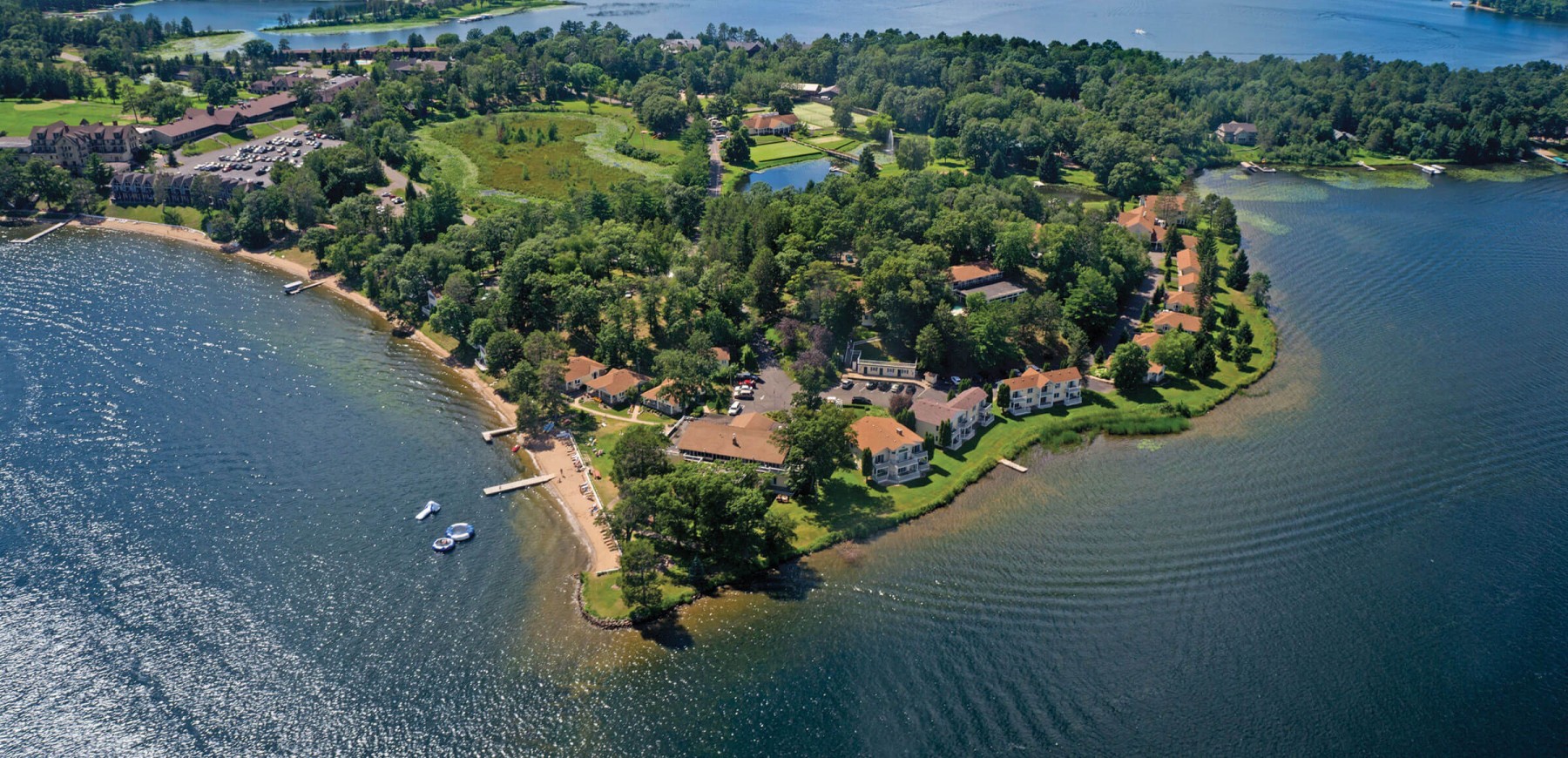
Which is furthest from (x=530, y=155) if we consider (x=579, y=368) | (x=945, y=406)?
(x=945, y=406)

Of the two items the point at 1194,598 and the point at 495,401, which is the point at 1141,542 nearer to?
the point at 1194,598

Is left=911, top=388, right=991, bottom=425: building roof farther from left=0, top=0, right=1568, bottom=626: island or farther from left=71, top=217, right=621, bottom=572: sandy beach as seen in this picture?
left=71, top=217, right=621, bottom=572: sandy beach

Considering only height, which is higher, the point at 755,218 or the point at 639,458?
the point at 755,218

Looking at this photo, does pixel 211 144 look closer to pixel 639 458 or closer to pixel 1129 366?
pixel 639 458

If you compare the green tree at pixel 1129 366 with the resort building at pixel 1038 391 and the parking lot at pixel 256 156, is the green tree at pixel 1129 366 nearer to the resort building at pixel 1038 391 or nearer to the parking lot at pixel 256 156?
the resort building at pixel 1038 391

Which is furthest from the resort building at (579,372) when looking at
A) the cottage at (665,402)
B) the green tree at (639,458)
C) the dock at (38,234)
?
the dock at (38,234)

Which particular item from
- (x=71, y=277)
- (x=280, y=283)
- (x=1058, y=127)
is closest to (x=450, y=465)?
(x=280, y=283)
